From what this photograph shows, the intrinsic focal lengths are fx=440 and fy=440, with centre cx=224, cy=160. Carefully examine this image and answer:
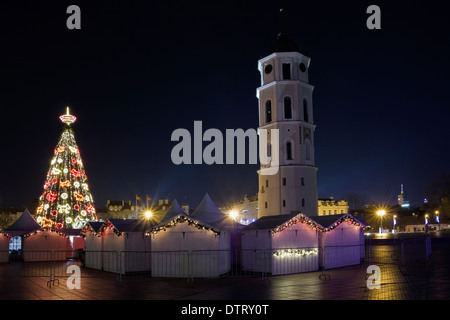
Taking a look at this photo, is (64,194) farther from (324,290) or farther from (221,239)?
(324,290)

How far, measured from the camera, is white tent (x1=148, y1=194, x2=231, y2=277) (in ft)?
60.2

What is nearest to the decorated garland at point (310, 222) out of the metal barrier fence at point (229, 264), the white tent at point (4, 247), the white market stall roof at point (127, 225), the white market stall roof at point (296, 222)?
the white market stall roof at point (296, 222)

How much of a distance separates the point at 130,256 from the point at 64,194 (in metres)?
21.9

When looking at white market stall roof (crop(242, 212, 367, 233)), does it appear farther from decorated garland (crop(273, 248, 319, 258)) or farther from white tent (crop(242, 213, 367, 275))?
decorated garland (crop(273, 248, 319, 258))

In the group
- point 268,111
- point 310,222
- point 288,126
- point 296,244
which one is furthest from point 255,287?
point 268,111

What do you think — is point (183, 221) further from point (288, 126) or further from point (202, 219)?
point (288, 126)

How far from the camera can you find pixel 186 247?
738 inches

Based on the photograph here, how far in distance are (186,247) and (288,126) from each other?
27474mm

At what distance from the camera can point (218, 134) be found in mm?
40031

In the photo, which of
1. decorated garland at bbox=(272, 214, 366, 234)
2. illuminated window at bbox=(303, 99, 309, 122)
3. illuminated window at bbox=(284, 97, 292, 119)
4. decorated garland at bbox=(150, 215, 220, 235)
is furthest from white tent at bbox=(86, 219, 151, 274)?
illuminated window at bbox=(303, 99, 309, 122)

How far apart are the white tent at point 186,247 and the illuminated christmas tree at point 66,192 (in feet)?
75.4

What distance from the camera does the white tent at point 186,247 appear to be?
60.2ft

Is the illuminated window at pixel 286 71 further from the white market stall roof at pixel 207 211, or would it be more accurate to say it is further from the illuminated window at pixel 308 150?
the white market stall roof at pixel 207 211
